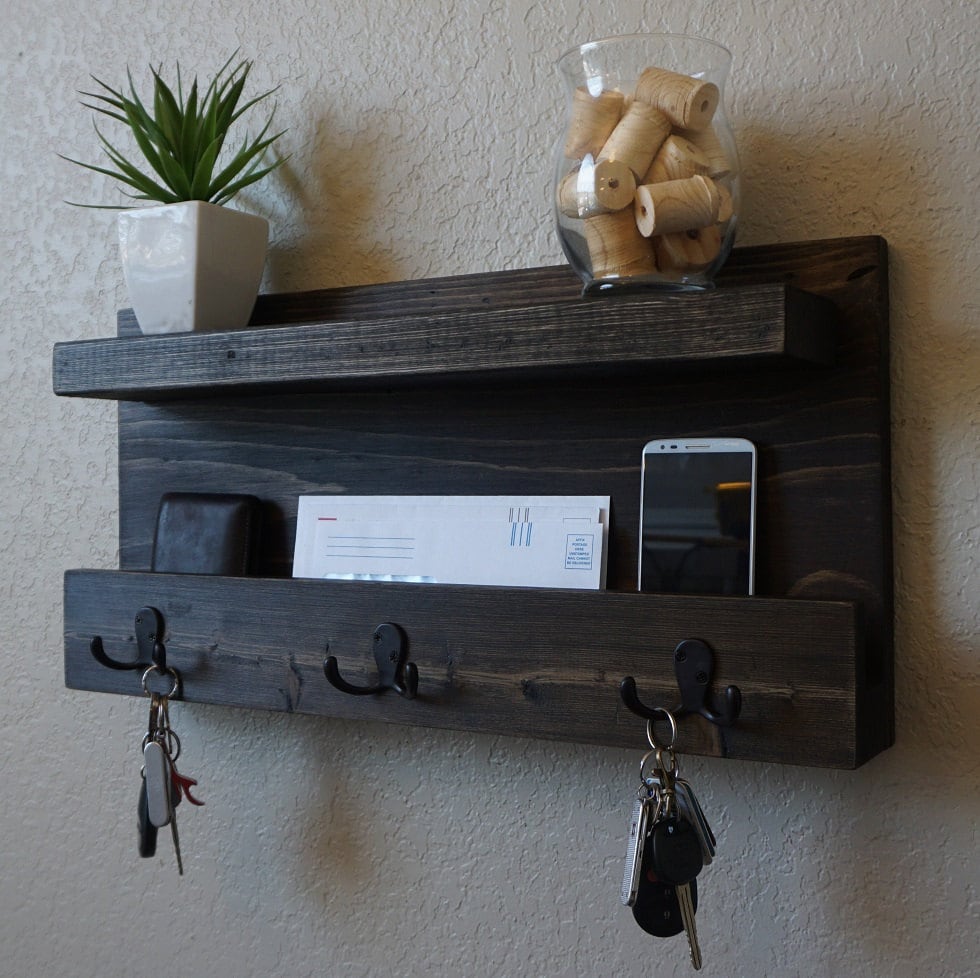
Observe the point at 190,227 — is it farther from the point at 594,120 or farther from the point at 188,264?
the point at 594,120

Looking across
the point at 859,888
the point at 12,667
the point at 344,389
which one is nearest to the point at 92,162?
the point at 344,389

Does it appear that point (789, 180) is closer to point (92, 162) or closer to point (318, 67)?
point (318, 67)

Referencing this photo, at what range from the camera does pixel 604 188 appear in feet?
2.19

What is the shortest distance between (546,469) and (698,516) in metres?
0.12

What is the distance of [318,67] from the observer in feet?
2.99

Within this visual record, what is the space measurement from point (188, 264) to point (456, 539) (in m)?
0.29

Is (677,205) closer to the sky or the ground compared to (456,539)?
closer to the sky

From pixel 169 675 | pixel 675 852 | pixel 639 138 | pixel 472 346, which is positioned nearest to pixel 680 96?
pixel 639 138

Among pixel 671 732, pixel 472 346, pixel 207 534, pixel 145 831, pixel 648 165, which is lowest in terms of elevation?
pixel 145 831

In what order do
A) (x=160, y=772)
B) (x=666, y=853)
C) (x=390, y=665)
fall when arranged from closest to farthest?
Answer: (x=666, y=853) < (x=390, y=665) < (x=160, y=772)

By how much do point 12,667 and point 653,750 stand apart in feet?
2.28

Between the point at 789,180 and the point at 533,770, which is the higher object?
the point at 789,180

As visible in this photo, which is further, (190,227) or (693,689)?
(190,227)

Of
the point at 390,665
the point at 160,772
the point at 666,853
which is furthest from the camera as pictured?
the point at 160,772
